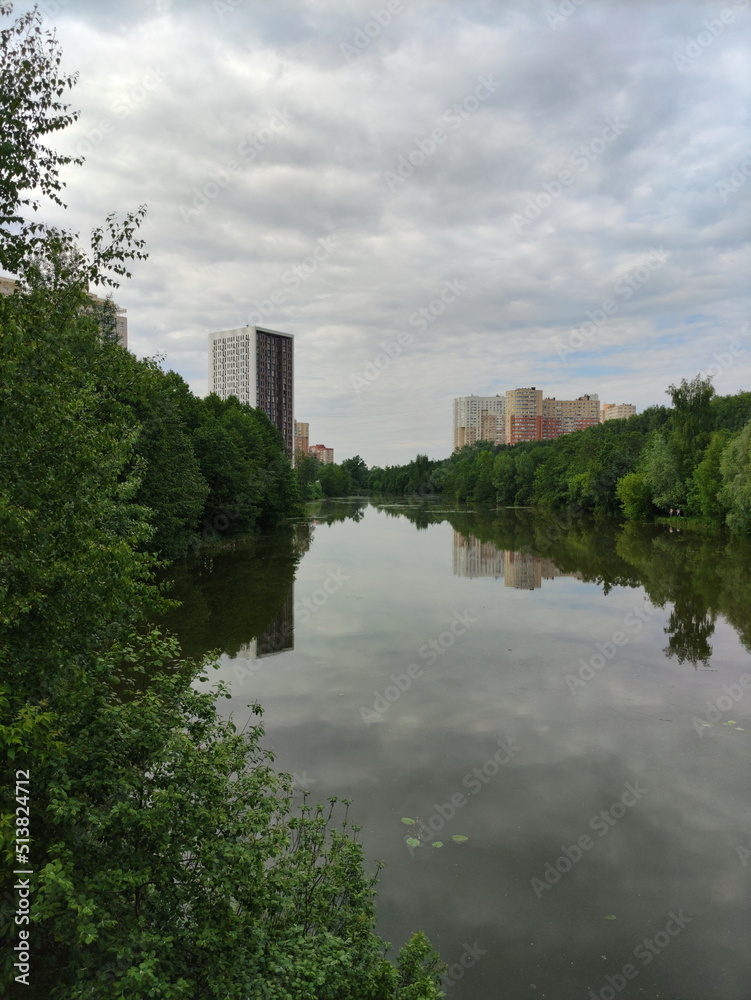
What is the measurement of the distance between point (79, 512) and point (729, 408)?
105062mm

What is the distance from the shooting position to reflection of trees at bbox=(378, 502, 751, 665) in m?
20.5

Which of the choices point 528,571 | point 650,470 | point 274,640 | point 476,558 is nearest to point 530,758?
point 274,640

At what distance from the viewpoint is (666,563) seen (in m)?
34.8

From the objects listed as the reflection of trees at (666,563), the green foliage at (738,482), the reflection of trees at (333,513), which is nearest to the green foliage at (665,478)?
the reflection of trees at (666,563)

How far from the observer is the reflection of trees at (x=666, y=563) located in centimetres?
2046

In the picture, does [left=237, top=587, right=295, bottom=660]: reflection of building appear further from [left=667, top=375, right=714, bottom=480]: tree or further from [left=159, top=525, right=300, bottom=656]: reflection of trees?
[left=667, top=375, right=714, bottom=480]: tree

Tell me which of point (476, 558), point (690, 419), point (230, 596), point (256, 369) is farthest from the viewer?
point (256, 369)

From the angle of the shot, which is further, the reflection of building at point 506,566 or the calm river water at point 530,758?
the reflection of building at point 506,566

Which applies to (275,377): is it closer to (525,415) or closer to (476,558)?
(525,415)

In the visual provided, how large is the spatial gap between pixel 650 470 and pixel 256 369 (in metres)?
86.2

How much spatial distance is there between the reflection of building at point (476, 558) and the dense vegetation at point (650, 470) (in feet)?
60.1

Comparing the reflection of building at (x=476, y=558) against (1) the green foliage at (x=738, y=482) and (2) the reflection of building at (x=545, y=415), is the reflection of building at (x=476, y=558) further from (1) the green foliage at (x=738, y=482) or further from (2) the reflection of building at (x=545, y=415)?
(2) the reflection of building at (x=545, y=415)

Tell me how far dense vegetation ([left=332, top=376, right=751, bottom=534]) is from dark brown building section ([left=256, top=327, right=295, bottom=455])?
4024cm

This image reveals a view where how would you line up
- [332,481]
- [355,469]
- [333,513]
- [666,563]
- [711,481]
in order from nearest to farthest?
[666,563] < [711,481] < [333,513] < [332,481] < [355,469]
